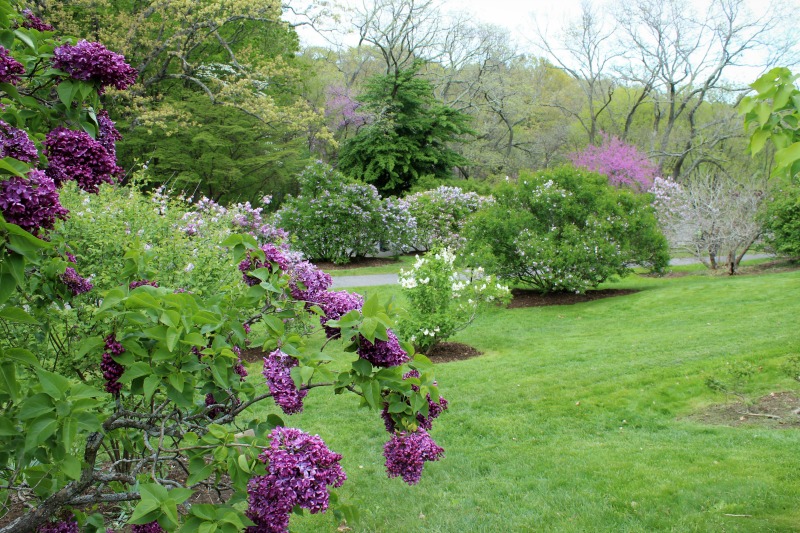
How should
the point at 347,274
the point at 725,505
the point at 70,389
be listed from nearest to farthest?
the point at 70,389, the point at 725,505, the point at 347,274

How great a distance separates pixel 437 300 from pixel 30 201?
23.1 ft

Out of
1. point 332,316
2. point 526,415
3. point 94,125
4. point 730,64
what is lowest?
point 526,415

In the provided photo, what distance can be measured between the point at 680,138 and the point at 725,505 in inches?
1324

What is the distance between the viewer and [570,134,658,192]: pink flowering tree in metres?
27.7

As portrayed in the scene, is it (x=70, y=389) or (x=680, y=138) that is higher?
(x=680, y=138)

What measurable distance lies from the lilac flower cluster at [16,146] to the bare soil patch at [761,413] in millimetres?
5339

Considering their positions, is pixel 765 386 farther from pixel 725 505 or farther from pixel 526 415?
pixel 725 505

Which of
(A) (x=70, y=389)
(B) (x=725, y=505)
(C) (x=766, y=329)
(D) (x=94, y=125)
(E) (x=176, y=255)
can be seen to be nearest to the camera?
(A) (x=70, y=389)

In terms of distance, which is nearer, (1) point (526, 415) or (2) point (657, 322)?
(1) point (526, 415)

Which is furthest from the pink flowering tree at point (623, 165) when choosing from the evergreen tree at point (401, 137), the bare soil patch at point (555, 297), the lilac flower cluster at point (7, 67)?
the lilac flower cluster at point (7, 67)

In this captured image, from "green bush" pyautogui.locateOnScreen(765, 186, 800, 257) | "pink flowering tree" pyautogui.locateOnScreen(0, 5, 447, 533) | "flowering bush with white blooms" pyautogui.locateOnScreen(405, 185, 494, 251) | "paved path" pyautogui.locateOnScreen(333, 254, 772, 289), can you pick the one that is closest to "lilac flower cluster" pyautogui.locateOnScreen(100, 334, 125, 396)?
"pink flowering tree" pyautogui.locateOnScreen(0, 5, 447, 533)

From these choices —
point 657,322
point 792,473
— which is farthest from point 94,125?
point 657,322

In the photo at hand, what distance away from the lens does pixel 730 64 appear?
30172 millimetres

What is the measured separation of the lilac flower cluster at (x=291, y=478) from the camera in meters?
1.79
